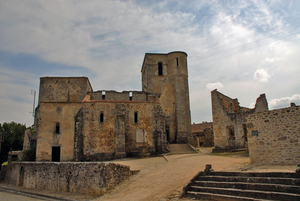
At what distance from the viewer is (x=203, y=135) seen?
36062mm

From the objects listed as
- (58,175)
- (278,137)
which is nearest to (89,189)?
(58,175)

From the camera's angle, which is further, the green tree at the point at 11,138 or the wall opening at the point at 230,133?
the green tree at the point at 11,138

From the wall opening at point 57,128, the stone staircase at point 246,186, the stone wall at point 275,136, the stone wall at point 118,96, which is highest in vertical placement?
the stone wall at point 118,96

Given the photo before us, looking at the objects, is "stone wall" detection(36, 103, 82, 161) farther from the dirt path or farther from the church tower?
the dirt path

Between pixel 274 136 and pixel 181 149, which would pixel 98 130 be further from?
pixel 274 136

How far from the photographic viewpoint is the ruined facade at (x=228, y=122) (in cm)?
2072

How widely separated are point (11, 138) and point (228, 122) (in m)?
38.0

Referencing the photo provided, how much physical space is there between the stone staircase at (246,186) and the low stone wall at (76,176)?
442 cm

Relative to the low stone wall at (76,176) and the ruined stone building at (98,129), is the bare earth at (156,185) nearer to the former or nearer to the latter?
the low stone wall at (76,176)

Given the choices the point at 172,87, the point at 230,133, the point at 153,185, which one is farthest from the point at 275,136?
the point at 172,87

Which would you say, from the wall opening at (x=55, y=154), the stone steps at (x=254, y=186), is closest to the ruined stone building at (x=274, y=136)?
the stone steps at (x=254, y=186)

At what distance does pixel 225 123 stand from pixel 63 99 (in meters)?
18.7

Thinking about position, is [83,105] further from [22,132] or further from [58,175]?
[22,132]

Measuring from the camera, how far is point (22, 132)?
44.1 m
